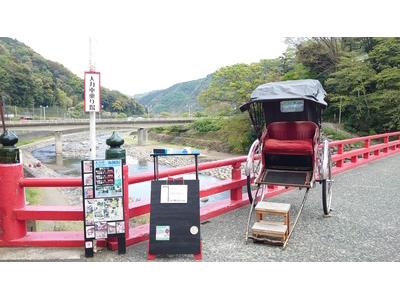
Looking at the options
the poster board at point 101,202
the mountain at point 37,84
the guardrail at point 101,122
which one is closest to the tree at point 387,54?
the poster board at point 101,202

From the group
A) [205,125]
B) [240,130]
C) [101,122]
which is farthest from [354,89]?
[101,122]

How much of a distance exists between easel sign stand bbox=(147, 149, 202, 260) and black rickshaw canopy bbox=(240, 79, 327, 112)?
171cm

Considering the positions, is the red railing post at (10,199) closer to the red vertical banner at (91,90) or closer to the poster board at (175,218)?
the red vertical banner at (91,90)

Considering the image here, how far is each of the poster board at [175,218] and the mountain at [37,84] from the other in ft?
124

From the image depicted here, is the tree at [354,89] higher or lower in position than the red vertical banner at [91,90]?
higher

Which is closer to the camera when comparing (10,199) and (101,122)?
(10,199)

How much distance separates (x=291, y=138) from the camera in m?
5.73

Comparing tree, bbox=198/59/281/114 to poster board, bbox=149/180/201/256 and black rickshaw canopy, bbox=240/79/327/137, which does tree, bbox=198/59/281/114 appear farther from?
poster board, bbox=149/180/201/256

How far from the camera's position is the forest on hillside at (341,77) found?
22.6 m

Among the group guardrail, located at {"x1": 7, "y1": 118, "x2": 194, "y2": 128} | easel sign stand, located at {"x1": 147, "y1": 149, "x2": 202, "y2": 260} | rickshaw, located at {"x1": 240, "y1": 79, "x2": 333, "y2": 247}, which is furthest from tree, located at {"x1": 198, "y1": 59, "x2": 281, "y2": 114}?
easel sign stand, located at {"x1": 147, "y1": 149, "x2": 202, "y2": 260}

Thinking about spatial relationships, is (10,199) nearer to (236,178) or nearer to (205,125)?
(236,178)

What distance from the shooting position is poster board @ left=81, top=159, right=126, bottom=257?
11.5ft

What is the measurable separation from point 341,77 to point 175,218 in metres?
24.3

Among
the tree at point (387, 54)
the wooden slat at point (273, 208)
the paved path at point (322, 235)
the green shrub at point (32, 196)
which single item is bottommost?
the green shrub at point (32, 196)
